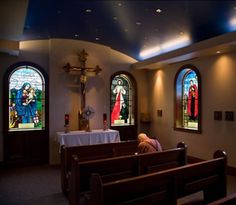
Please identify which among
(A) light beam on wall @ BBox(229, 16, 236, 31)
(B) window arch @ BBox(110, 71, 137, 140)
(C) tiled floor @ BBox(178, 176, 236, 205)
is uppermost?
(A) light beam on wall @ BBox(229, 16, 236, 31)

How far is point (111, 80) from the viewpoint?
6.58m

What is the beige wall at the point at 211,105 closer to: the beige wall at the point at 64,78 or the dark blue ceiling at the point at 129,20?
the dark blue ceiling at the point at 129,20

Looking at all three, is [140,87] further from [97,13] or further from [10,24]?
[10,24]

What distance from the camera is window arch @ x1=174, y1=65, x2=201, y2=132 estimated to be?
5484 millimetres

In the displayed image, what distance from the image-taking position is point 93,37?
18.1ft

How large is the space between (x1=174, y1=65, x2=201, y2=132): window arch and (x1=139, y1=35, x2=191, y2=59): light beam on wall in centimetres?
62

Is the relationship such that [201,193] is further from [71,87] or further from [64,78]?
[64,78]

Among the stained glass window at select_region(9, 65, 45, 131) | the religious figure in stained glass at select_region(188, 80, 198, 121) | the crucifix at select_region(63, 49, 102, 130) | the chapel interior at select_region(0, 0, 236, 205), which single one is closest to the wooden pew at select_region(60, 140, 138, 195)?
the chapel interior at select_region(0, 0, 236, 205)

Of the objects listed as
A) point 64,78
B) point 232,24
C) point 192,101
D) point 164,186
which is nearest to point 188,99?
point 192,101

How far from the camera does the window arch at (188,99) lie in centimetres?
548

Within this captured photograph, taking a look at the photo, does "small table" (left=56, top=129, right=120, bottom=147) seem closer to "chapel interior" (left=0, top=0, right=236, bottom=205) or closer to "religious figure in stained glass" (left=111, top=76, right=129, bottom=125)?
"chapel interior" (left=0, top=0, right=236, bottom=205)

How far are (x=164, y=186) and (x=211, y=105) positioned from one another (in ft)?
11.6

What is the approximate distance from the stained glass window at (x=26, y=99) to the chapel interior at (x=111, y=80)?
22 millimetres

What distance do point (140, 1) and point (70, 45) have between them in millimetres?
2738
